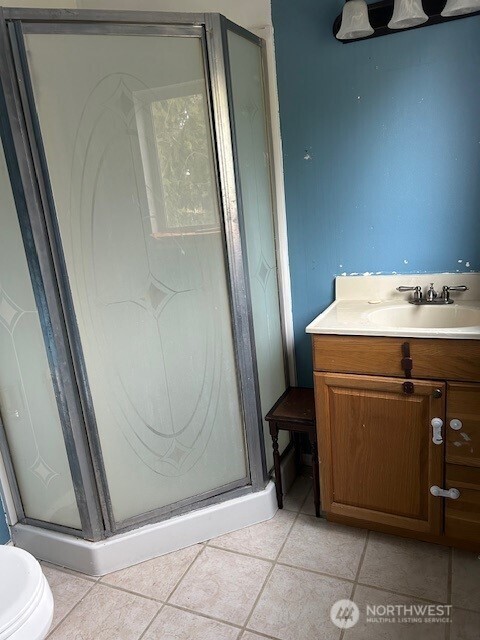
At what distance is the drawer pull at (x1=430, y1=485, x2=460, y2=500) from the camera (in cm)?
150

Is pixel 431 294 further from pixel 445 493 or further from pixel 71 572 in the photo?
pixel 71 572

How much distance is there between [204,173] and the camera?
155 centimetres

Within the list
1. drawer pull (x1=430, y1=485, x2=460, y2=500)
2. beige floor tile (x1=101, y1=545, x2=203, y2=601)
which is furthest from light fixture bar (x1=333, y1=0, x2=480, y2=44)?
beige floor tile (x1=101, y1=545, x2=203, y2=601)

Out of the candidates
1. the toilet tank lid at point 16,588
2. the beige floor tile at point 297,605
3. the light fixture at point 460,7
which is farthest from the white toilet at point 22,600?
the light fixture at point 460,7

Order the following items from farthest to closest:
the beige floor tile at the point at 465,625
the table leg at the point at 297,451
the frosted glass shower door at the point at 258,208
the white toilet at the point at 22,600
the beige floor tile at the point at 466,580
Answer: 1. the table leg at the point at 297,451
2. the frosted glass shower door at the point at 258,208
3. the beige floor tile at the point at 466,580
4. the beige floor tile at the point at 465,625
5. the white toilet at the point at 22,600

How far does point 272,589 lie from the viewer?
1.54 meters

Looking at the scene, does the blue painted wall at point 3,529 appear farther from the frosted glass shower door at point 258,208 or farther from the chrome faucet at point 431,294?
the chrome faucet at point 431,294

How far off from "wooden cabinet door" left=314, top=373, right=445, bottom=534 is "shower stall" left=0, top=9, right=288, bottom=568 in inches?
12.2

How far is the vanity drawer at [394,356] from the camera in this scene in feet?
4.58

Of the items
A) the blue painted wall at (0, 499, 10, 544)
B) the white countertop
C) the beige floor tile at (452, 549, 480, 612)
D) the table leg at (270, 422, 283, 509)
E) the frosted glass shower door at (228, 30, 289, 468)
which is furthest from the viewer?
the table leg at (270, 422, 283, 509)

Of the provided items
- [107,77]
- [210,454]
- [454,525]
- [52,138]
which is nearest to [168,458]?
[210,454]

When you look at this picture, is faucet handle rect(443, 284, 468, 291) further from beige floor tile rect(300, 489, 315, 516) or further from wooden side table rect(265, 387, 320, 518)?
beige floor tile rect(300, 489, 315, 516)

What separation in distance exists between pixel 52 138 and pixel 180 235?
492 mm

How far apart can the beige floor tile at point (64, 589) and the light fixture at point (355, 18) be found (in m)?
2.21
